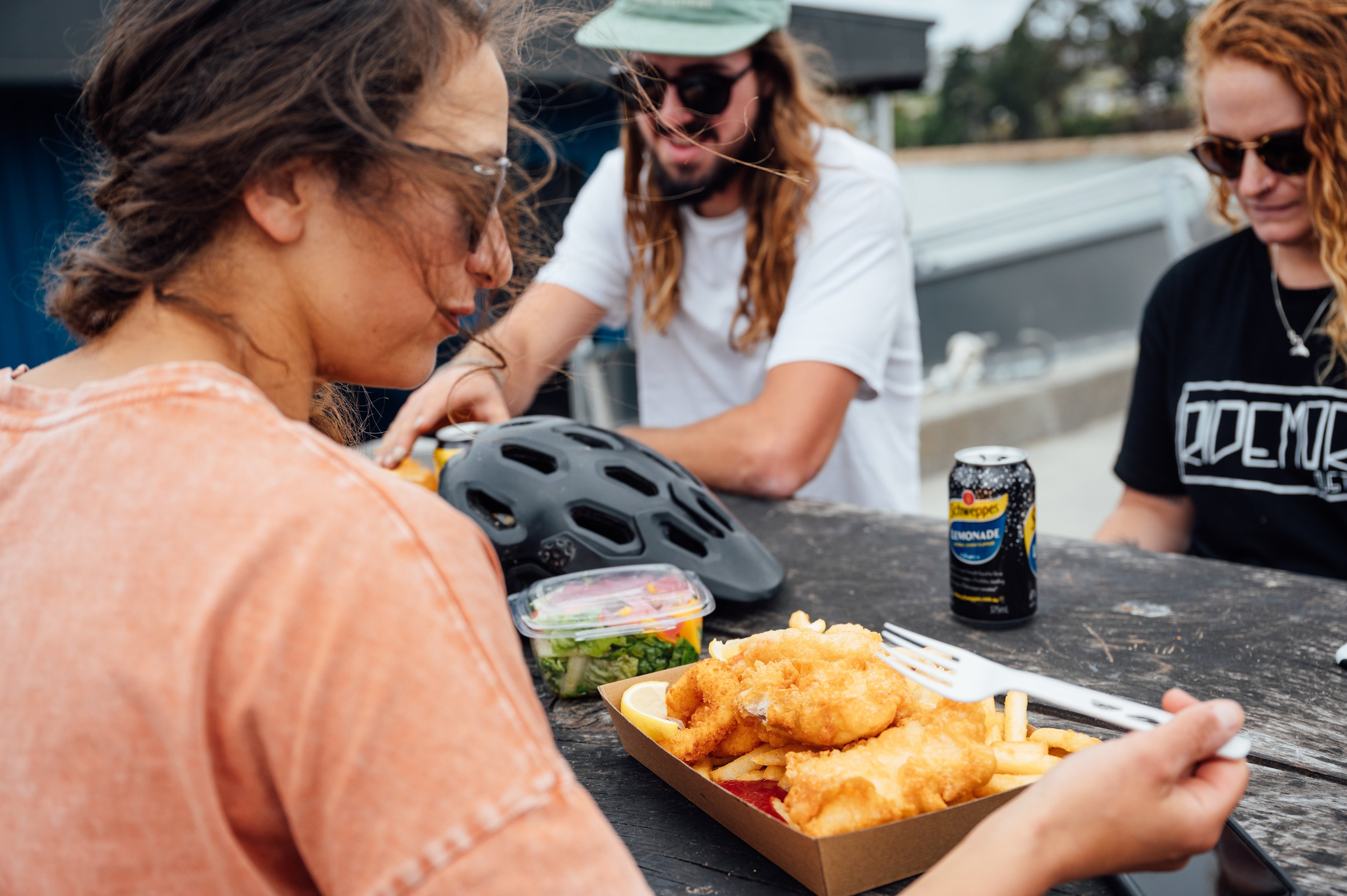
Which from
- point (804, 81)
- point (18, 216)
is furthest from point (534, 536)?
point (18, 216)

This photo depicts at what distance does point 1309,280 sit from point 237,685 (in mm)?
2794

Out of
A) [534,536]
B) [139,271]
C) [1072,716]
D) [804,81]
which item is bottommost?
[1072,716]

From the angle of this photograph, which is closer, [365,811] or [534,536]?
[365,811]

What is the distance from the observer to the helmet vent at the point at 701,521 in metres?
2.10

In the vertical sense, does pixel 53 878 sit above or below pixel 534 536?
above

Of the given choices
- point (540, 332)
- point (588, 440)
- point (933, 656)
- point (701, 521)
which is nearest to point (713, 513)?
point (701, 521)

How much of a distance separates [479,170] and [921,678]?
0.78 meters

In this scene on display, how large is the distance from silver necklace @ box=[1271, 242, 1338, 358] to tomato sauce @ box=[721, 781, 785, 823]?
2059 millimetres

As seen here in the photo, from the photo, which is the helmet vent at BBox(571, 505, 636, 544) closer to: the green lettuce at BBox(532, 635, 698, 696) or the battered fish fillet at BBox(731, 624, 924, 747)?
the green lettuce at BBox(532, 635, 698, 696)

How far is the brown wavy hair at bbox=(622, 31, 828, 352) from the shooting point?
3141 millimetres

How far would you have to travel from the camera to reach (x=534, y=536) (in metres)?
2.01

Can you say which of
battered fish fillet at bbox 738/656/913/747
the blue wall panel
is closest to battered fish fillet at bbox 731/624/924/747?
battered fish fillet at bbox 738/656/913/747

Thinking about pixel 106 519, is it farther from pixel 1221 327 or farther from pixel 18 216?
pixel 18 216

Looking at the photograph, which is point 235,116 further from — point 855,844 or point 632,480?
point 632,480
